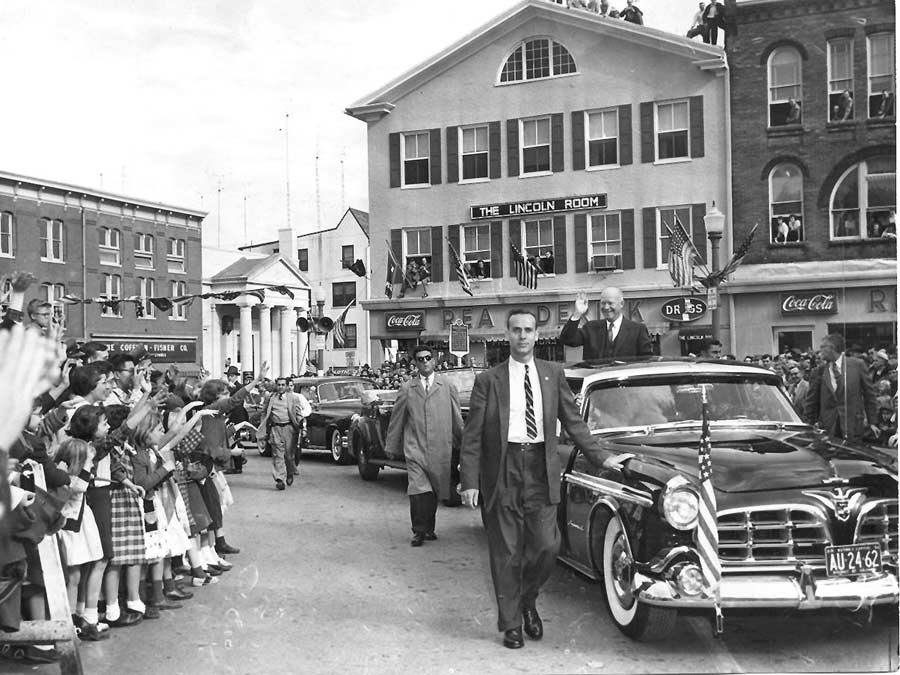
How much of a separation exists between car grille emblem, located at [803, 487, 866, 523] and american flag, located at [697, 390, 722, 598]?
1.77 ft

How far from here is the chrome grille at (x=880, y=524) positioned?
5.01 metres

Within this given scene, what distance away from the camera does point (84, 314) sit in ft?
41.7

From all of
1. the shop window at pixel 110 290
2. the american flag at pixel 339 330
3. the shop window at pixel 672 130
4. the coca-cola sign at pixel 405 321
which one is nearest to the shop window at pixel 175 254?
the shop window at pixel 110 290

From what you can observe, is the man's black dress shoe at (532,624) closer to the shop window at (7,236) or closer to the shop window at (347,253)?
the shop window at (7,236)

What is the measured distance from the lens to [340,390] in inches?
684

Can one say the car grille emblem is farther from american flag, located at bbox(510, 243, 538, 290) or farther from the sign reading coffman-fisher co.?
the sign reading coffman-fisher co.

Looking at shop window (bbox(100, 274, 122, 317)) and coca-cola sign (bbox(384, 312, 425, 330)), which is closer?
shop window (bbox(100, 274, 122, 317))

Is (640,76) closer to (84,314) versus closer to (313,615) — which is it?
(84,314)

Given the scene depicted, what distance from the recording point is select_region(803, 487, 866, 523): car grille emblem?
4.99 m

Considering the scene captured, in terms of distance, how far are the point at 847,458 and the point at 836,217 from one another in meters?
13.2

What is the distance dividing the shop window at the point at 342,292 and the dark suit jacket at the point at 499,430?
33422 millimetres

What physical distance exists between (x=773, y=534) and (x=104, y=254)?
10577mm

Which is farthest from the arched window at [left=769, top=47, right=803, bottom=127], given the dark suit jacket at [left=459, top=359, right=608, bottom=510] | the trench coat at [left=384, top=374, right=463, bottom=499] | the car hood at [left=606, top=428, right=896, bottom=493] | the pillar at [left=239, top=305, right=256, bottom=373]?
the pillar at [left=239, top=305, right=256, bottom=373]

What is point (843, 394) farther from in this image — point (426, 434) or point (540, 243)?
point (540, 243)
